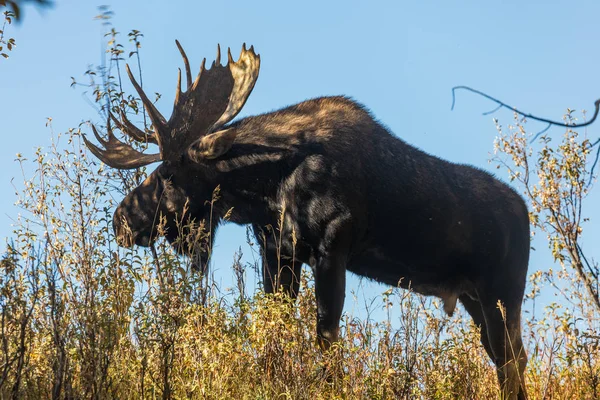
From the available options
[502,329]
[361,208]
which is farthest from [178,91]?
[502,329]

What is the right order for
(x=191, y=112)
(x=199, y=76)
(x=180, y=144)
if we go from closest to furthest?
(x=180, y=144), (x=191, y=112), (x=199, y=76)

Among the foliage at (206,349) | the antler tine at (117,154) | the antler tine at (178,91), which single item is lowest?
the foliage at (206,349)

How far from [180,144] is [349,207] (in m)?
2.28

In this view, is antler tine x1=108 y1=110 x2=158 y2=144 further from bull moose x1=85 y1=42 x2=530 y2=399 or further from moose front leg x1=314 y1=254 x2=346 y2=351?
moose front leg x1=314 y1=254 x2=346 y2=351

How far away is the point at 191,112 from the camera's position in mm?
9195

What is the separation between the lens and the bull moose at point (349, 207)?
748cm

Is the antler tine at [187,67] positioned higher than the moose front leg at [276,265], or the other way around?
the antler tine at [187,67]

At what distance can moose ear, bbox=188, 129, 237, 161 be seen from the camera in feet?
26.7

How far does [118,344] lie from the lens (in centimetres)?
561

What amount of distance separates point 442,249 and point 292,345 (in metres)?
2.76

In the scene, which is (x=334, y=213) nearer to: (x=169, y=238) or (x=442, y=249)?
(x=442, y=249)

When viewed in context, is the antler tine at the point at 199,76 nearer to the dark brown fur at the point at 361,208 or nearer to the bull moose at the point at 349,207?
the bull moose at the point at 349,207

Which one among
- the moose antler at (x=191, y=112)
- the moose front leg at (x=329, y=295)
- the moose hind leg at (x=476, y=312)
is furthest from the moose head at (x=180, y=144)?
the moose hind leg at (x=476, y=312)

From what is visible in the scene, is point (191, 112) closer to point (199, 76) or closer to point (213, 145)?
point (199, 76)
